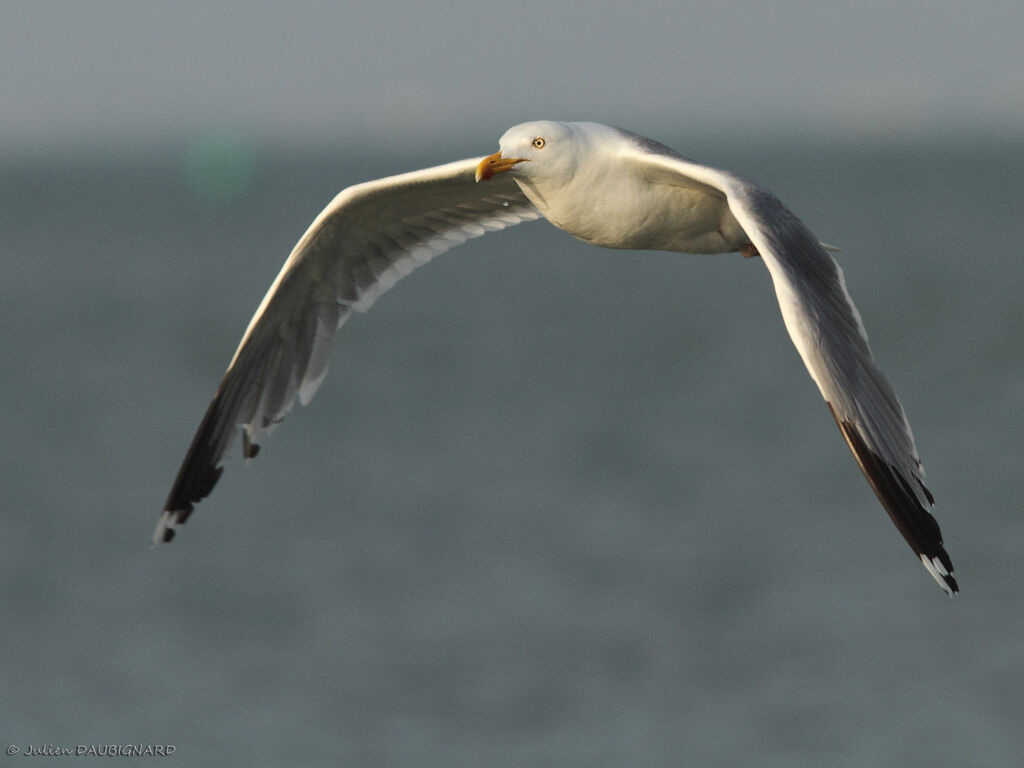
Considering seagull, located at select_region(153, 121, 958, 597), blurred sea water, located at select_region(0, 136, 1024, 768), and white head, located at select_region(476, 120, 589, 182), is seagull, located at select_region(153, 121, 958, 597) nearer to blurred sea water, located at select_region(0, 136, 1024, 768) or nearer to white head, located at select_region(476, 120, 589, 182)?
white head, located at select_region(476, 120, 589, 182)

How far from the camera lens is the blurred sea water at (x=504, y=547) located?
24.4 meters

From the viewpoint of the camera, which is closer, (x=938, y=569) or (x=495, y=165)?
(x=938, y=569)

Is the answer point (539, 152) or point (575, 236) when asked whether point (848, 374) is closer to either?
point (575, 236)

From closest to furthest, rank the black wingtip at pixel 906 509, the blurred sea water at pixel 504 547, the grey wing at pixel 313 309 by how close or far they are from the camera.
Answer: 1. the black wingtip at pixel 906 509
2. the grey wing at pixel 313 309
3. the blurred sea water at pixel 504 547

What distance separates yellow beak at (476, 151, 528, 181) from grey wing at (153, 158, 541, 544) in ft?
4.59

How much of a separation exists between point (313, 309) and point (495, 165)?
2.19 metres

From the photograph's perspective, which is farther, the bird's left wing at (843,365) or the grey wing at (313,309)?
the grey wing at (313,309)

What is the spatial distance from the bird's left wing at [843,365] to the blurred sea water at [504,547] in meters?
13.4

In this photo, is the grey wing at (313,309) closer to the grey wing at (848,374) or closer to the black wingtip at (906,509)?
the grey wing at (848,374)

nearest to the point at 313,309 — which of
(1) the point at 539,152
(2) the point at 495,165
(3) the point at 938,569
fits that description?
(2) the point at 495,165

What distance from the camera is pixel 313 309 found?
11094mm

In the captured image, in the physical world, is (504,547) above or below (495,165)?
below

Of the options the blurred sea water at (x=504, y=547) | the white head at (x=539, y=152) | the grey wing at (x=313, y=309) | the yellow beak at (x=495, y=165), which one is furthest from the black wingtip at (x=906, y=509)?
the blurred sea water at (x=504, y=547)

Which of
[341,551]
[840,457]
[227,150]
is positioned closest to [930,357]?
[840,457]
